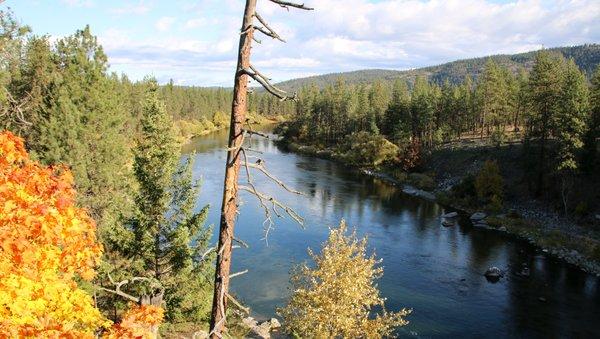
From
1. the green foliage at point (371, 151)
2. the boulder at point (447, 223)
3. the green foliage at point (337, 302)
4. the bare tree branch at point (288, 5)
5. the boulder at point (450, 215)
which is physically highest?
the bare tree branch at point (288, 5)

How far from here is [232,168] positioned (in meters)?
6.56

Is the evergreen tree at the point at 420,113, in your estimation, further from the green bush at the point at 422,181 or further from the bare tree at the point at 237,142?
the bare tree at the point at 237,142

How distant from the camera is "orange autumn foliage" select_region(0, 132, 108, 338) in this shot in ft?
22.7

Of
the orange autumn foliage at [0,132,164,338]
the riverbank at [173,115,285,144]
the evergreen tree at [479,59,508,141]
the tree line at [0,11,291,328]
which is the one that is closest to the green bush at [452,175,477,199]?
the evergreen tree at [479,59,508,141]

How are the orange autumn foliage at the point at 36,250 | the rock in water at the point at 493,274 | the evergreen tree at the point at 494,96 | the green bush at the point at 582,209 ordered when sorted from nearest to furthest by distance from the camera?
the orange autumn foliage at the point at 36,250 < the rock in water at the point at 493,274 < the green bush at the point at 582,209 < the evergreen tree at the point at 494,96

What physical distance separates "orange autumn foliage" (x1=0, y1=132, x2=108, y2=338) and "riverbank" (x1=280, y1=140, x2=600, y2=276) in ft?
128

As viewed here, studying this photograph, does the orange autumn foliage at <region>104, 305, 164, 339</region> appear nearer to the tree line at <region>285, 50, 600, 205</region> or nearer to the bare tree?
the bare tree

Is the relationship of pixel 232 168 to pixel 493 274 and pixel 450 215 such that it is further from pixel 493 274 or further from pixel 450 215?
pixel 450 215

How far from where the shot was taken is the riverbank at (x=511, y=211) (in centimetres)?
4004

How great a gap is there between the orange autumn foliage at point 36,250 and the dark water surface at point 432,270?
41.5 feet

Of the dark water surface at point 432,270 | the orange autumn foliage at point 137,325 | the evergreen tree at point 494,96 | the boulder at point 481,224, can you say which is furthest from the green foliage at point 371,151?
the orange autumn foliage at point 137,325

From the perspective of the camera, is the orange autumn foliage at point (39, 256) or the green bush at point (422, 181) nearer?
the orange autumn foliage at point (39, 256)

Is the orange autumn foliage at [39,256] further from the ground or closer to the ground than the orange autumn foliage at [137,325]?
further from the ground

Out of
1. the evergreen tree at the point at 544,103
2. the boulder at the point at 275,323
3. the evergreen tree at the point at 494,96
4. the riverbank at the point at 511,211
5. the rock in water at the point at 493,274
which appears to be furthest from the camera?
the evergreen tree at the point at 494,96
